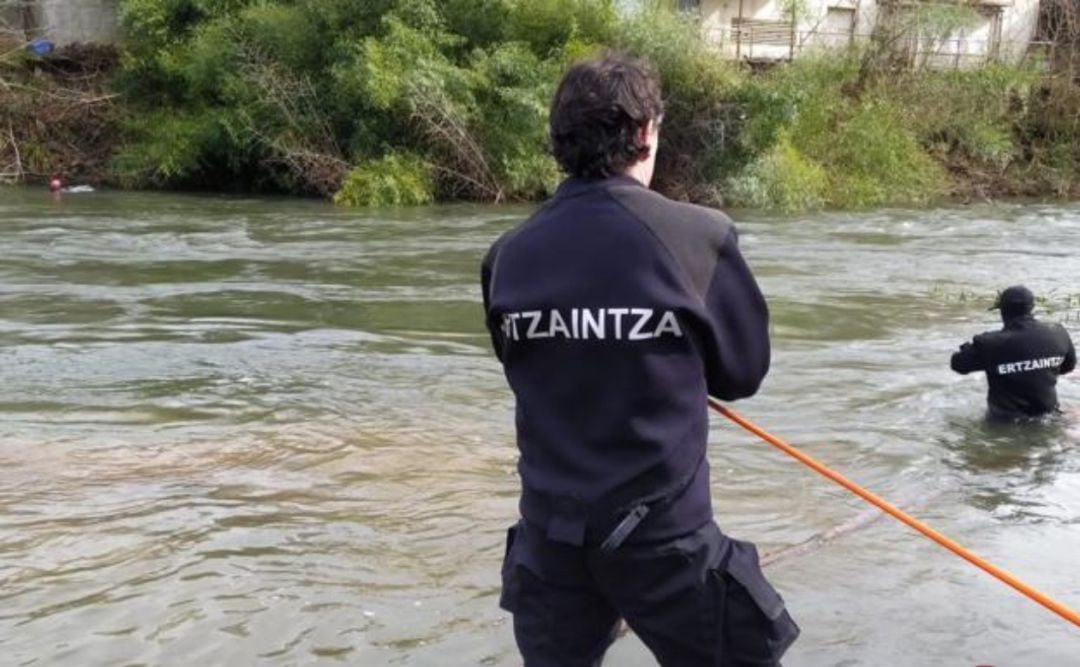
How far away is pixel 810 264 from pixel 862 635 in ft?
41.2

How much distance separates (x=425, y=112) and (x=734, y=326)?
22.9 metres

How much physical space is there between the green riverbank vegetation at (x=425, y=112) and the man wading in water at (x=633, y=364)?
22.2 m

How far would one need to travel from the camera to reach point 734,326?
255 cm

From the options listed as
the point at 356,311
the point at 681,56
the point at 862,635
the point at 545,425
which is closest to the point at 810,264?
the point at 356,311

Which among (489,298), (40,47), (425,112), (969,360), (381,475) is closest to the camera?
(489,298)

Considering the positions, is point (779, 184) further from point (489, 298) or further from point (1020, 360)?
point (489, 298)

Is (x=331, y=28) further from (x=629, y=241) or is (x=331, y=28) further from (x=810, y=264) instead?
(x=629, y=241)

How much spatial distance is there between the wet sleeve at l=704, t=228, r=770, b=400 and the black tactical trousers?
1.11 ft

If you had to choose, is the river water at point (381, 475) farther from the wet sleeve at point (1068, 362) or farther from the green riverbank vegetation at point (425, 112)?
the green riverbank vegetation at point (425, 112)

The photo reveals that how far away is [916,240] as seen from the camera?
20125mm

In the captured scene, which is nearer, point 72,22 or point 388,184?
point 388,184

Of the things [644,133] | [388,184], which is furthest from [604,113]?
A: [388,184]

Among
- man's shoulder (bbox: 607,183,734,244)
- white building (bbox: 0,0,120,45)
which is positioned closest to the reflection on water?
man's shoulder (bbox: 607,183,734,244)

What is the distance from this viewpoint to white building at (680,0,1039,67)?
31797 mm
